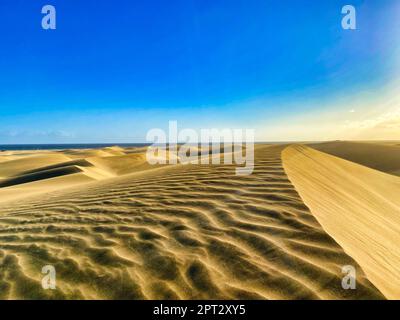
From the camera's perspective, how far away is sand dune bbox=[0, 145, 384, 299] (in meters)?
2.54

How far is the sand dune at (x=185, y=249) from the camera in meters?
2.54

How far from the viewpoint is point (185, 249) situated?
3178 millimetres

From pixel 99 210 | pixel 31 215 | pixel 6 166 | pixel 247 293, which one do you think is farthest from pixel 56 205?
pixel 6 166

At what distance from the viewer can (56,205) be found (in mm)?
5746

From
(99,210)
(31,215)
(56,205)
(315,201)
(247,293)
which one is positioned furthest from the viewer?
(56,205)

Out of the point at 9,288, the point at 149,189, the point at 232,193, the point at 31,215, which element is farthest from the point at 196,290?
the point at 31,215

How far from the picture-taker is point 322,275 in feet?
8.26

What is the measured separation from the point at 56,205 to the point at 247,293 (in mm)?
4671

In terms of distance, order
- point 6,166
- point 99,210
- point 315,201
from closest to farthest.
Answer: point 315,201, point 99,210, point 6,166

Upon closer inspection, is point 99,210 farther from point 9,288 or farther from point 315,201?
point 315,201
